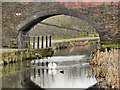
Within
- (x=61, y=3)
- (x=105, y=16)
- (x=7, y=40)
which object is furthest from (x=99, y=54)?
(x=7, y=40)

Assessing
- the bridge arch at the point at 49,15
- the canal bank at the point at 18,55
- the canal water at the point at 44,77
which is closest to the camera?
the canal water at the point at 44,77

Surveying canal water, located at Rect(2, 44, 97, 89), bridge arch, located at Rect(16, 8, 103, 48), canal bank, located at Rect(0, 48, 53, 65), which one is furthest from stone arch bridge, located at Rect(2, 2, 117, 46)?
canal water, located at Rect(2, 44, 97, 89)

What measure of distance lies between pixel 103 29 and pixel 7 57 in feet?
12.2

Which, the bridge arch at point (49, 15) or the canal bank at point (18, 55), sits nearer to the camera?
the canal bank at point (18, 55)

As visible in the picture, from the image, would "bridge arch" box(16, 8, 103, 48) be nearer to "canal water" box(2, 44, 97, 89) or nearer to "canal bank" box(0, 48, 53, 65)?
"canal bank" box(0, 48, 53, 65)

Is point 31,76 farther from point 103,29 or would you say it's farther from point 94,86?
point 103,29

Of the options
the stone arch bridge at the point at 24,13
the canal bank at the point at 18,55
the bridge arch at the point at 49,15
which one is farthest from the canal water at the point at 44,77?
the stone arch bridge at the point at 24,13

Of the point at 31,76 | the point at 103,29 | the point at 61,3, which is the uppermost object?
the point at 61,3

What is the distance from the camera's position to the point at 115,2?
10.3 meters

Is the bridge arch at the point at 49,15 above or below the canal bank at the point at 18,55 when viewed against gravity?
above

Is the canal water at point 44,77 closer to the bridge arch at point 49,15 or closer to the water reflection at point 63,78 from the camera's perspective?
the water reflection at point 63,78

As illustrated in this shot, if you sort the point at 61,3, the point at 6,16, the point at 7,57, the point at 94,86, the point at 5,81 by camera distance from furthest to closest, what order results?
the point at 6,16 → the point at 61,3 → the point at 7,57 → the point at 5,81 → the point at 94,86

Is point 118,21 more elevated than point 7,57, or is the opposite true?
point 118,21

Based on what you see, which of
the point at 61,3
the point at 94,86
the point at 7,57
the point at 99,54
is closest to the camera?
the point at 94,86
